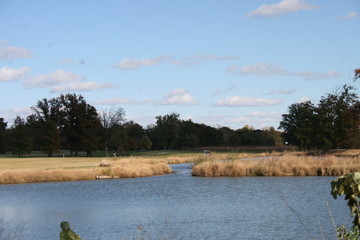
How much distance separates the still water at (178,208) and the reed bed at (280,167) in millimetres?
1657

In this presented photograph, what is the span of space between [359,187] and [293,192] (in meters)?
25.1

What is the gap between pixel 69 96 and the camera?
97.9 m

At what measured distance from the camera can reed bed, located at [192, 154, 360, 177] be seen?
3844 cm

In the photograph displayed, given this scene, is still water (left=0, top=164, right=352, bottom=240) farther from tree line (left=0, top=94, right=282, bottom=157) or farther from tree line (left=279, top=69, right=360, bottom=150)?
tree line (left=0, top=94, right=282, bottom=157)

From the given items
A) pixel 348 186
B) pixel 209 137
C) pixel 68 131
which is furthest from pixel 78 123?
pixel 348 186

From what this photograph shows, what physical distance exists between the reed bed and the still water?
5.44 ft

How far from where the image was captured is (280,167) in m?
39.5

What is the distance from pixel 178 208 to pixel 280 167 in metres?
17.3

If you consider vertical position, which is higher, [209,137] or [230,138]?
[209,137]

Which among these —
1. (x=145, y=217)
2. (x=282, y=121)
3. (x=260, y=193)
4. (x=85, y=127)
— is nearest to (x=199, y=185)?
(x=260, y=193)

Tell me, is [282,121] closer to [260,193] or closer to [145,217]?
[260,193]

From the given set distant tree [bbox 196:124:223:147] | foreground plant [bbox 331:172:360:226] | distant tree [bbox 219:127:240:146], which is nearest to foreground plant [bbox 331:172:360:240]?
foreground plant [bbox 331:172:360:226]

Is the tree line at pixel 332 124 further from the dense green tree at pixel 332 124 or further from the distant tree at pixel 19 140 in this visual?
the distant tree at pixel 19 140

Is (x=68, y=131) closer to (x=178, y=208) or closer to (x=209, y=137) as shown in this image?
(x=209, y=137)
